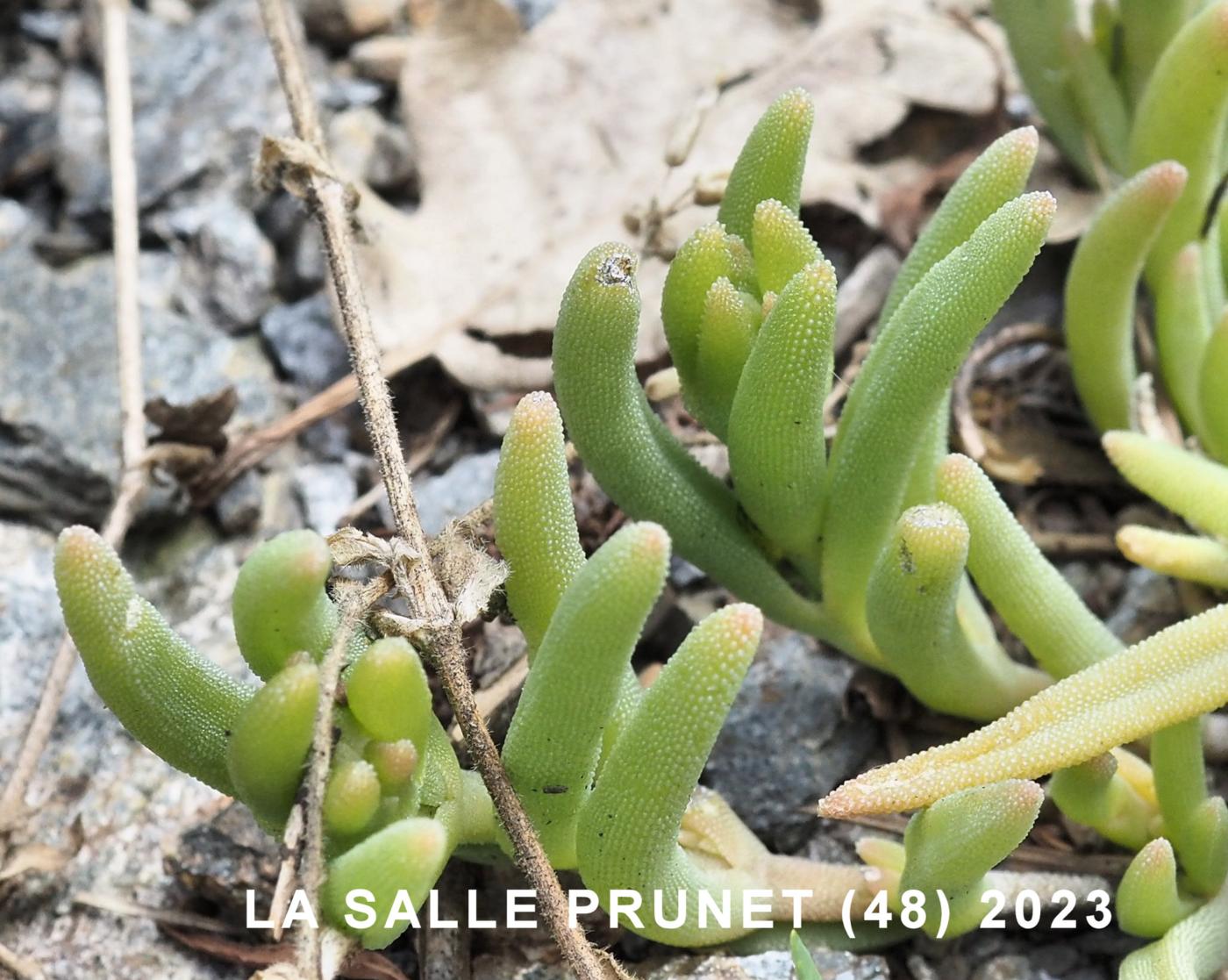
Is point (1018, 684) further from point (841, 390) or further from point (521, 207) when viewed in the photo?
point (521, 207)

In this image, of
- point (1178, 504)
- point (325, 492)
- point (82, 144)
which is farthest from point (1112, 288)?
point (82, 144)

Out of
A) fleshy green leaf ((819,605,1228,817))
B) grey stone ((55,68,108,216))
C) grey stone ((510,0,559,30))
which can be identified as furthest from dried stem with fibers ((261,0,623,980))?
grey stone ((510,0,559,30))

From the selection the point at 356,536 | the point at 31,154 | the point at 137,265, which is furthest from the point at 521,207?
the point at 356,536

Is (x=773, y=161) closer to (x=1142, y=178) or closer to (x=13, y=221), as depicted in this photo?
(x=1142, y=178)

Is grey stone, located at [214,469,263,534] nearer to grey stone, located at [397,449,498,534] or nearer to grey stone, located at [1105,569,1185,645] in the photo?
grey stone, located at [397,449,498,534]

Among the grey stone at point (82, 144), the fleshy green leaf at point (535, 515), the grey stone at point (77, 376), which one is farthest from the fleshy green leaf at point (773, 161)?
the grey stone at point (82, 144)

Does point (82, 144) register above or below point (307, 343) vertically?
above
